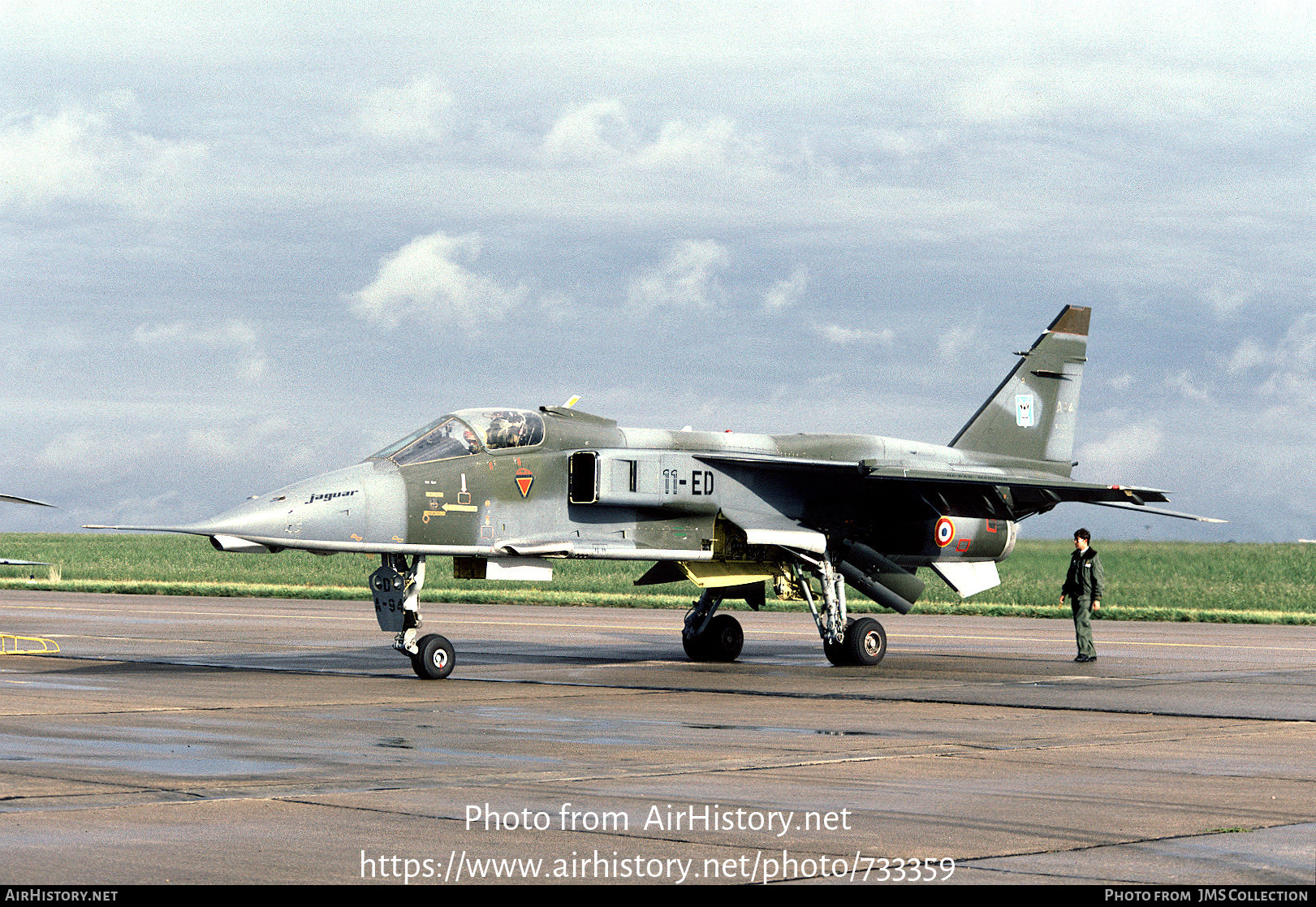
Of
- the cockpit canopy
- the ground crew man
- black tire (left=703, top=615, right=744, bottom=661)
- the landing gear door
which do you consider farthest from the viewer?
black tire (left=703, top=615, right=744, bottom=661)

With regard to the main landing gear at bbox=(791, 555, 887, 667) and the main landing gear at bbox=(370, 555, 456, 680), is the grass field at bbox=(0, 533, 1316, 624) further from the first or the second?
the main landing gear at bbox=(370, 555, 456, 680)

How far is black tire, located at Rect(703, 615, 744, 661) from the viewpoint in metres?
24.6

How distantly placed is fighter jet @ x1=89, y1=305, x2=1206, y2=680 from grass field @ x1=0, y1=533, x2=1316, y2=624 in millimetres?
13924

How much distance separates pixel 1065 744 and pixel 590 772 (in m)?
4.72

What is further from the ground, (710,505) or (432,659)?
(710,505)

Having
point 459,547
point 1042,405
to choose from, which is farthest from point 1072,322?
point 459,547

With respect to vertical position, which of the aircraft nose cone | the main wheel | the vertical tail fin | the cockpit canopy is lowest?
the main wheel

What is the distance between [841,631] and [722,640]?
233cm

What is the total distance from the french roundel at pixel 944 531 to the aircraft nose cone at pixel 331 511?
894 cm

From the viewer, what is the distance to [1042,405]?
27094 millimetres

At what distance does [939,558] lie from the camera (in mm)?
24734

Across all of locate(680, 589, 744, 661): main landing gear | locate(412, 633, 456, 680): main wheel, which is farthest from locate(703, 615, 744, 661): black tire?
locate(412, 633, 456, 680): main wheel

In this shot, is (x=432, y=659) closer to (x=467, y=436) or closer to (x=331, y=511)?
(x=331, y=511)

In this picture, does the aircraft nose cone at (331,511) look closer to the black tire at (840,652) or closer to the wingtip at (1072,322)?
the black tire at (840,652)
